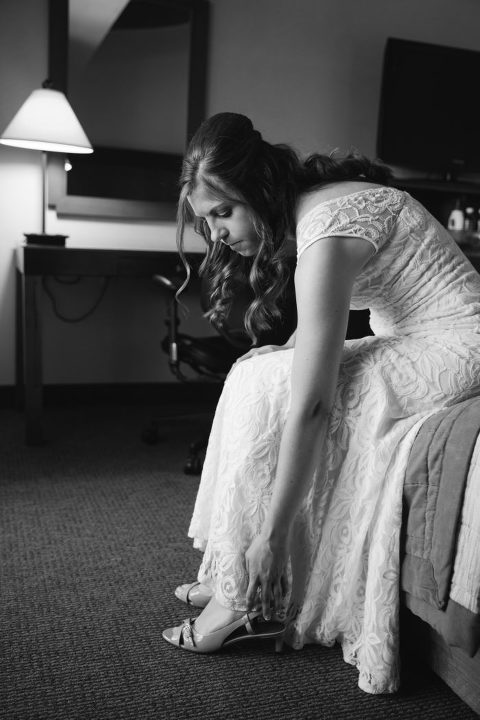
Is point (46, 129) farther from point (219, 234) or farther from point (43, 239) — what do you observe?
point (219, 234)

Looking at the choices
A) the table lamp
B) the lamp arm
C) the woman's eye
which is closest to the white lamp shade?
the table lamp

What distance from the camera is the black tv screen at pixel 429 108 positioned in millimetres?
3545

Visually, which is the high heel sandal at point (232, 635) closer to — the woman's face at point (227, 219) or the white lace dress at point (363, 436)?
the white lace dress at point (363, 436)

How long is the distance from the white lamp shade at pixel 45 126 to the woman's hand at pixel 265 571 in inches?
82.3

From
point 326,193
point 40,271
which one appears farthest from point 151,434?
point 326,193

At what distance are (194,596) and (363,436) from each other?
1.83 feet

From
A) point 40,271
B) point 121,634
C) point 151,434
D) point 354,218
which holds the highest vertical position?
point 354,218

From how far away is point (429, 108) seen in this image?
3.65 metres

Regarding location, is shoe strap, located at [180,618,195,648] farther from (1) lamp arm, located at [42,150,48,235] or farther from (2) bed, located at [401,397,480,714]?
(1) lamp arm, located at [42,150,48,235]

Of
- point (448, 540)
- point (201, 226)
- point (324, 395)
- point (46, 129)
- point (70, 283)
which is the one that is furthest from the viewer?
point (70, 283)

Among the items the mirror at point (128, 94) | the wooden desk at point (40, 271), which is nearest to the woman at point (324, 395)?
the wooden desk at point (40, 271)

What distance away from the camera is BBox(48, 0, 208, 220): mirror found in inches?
121

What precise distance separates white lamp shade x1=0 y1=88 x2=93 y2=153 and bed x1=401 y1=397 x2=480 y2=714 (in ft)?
6.84

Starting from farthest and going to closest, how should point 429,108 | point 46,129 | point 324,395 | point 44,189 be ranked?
point 429,108
point 44,189
point 46,129
point 324,395
